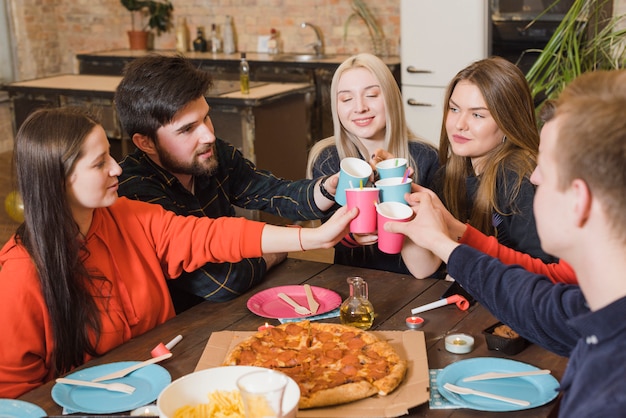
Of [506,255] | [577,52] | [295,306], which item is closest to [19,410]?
[295,306]

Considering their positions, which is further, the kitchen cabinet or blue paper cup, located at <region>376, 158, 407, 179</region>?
the kitchen cabinet

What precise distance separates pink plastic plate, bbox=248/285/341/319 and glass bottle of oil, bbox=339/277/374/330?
0.10 meters

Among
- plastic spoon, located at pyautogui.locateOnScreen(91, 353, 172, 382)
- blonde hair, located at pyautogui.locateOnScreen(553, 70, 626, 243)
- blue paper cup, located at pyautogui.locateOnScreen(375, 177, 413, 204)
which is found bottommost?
plastic spoon, located at pyautogui.locateOnScreen(91, 353, 172, 382)

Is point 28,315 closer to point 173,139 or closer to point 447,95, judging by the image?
point 173,139

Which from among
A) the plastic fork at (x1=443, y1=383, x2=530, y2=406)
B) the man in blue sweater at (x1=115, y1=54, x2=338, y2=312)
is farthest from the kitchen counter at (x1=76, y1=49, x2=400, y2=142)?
the plastic fork at (x1=443, y1=383, x2=530, y2=406)

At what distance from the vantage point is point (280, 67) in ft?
20.6

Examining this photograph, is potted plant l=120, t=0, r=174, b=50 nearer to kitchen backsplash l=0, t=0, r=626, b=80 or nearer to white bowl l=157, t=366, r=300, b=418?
kitchen backsplash l=0, t=0, r=626, b=80

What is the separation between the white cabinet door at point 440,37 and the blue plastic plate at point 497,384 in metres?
3.60

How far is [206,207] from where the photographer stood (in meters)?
2.82

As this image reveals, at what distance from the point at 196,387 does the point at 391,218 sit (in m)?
0.72

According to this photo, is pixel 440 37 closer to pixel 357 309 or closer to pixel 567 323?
pixel 357 309

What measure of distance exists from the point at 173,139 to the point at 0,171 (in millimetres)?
3625

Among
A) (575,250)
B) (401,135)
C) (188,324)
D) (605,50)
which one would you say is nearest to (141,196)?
(188,324)

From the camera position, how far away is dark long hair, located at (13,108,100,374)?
206 centimetres
